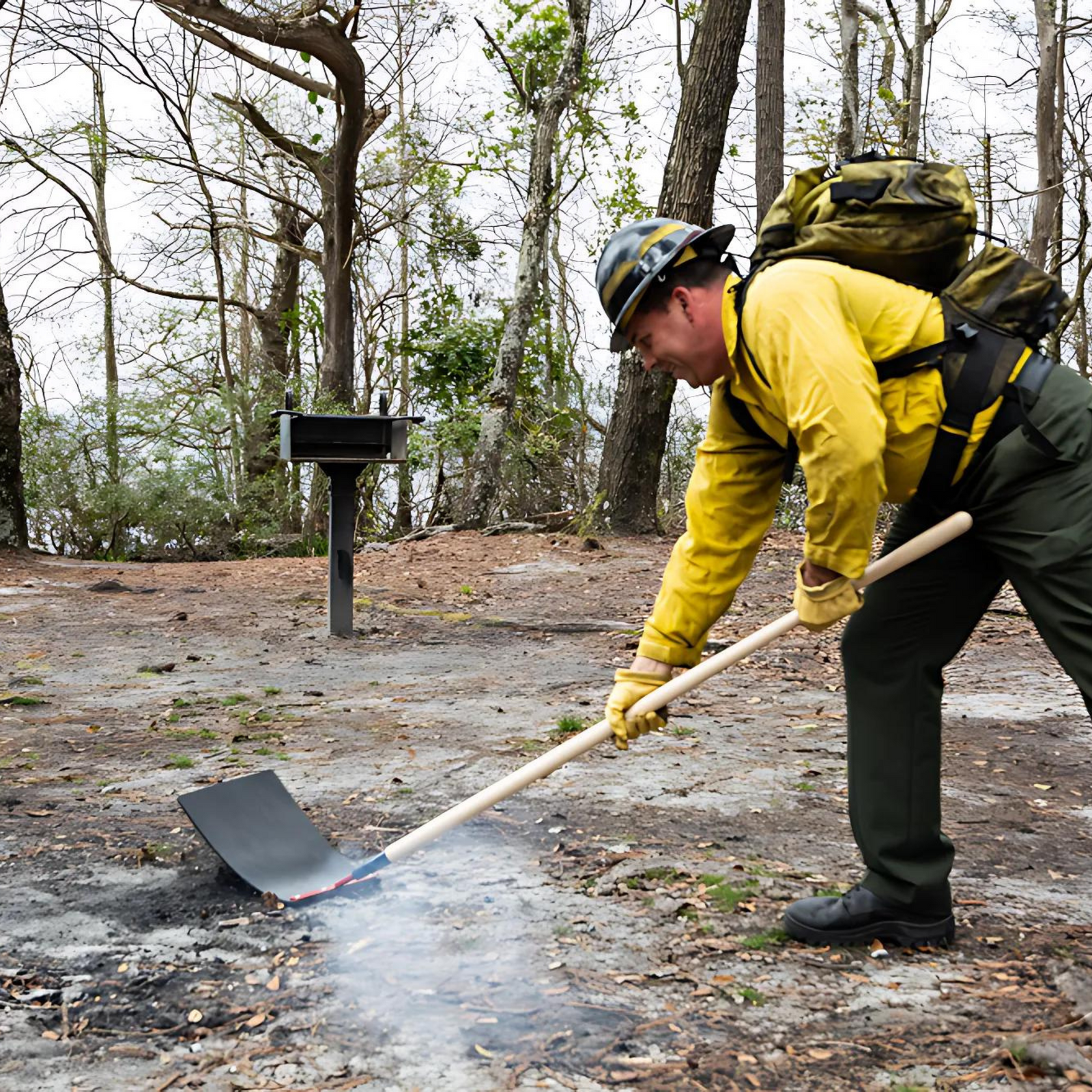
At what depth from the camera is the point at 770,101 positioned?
11539 millimetres

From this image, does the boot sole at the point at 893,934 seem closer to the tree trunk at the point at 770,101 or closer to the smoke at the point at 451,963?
the smoke at the point at 451,963

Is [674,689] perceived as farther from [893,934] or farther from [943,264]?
[943,264]

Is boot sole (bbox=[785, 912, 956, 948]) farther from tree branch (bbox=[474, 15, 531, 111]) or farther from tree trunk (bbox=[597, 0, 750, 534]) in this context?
tree branch (bbox=[474, 15, 531, 111])

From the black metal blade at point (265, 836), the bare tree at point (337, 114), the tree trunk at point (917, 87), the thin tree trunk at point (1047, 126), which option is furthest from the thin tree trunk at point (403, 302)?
the black metal blade at point (265, 836)

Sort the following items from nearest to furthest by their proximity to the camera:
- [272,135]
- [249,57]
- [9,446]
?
1. [9,446]
2. [249,57]
3. [272,135]

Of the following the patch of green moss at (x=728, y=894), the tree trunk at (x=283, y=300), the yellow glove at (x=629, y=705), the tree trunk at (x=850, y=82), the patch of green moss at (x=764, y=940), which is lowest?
the patch of green moss at (x=764, y=940)

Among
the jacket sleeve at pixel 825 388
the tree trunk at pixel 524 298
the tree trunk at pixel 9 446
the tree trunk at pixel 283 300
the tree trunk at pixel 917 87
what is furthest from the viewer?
the tree trunk at pixel 283 300

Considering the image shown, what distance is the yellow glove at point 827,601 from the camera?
242 cm

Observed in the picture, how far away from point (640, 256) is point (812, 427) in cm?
58

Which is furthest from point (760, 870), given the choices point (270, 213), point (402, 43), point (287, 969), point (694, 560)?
point (270, 213)

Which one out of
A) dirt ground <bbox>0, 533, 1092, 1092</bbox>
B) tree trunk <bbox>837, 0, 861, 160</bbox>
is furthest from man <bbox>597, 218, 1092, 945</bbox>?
tree trunk <bbox>837, 0, 861, 160</bbox>

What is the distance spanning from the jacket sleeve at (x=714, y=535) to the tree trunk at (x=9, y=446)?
32.6 ft

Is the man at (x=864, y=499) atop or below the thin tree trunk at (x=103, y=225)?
below

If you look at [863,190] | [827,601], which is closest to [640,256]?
[863,190]
